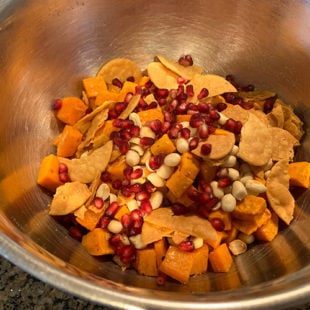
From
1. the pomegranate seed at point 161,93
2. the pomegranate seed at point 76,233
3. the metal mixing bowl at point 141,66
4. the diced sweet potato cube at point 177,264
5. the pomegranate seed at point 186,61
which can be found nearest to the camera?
the metal mixing bowl at point 141,66

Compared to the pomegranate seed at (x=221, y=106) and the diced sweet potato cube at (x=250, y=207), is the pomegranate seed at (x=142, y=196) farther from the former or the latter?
the pomegranate seed at (x=221, y=106)

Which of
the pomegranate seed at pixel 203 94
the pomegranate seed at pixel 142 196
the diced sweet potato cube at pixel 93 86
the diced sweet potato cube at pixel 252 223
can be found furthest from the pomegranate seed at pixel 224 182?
the diced sweet potato cube at pixel 93 86

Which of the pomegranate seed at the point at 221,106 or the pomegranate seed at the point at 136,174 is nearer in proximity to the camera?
the pomegranate seed at the point at 136,174

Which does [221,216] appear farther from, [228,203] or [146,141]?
[146,141]

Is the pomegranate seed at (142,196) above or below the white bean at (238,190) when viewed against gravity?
above

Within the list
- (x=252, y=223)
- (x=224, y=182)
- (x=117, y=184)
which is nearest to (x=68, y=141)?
(x=117, y=184)

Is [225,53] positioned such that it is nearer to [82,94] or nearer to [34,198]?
[82,94]

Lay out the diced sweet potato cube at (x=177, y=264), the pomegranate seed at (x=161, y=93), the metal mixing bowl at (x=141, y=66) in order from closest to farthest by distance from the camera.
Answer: the metal mixing bowl at (x=141, y=66), the diced sweet potato cube at (x=177, y=264), the pomegranate seed at (x=161, y=93)
